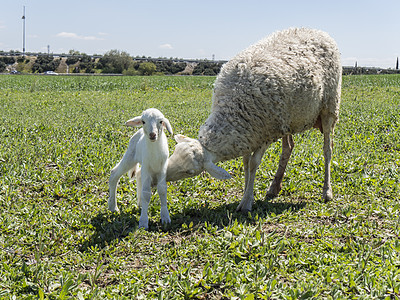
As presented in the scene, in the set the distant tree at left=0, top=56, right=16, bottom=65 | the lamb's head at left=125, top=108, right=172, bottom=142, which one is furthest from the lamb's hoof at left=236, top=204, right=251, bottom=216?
the distant tree at left=0, top=56, right=16, bottom=65

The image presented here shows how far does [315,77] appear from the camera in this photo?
5574 millimetres

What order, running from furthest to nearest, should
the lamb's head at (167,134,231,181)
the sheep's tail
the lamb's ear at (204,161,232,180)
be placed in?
the sheep's tail < the lamb's head at (167,134,231,181) < the lamb's ear at (204,161,232,180)

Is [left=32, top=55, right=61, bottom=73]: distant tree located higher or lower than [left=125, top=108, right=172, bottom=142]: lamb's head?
higher

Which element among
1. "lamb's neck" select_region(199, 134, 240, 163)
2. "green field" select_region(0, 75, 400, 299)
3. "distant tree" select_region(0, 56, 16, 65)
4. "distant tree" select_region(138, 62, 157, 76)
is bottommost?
"green field" select_region(0, 75, 400, 299)

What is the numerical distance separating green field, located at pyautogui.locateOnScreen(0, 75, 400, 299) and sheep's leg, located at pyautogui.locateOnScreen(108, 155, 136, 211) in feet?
0.41

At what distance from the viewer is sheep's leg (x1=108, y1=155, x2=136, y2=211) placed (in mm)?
4980

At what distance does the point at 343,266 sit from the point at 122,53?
70.0 meters


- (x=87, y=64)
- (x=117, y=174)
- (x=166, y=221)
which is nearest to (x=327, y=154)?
(x=166, y=221)

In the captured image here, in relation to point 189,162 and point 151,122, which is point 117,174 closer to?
point 189,162

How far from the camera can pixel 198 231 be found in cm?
479

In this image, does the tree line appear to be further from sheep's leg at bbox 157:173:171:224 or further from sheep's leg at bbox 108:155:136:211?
sheep's leg at bbox 157:173:171:224

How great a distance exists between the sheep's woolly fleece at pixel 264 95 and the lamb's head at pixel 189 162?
0.17 m

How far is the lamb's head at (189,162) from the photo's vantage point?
15.1ft

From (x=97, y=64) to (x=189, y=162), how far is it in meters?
69.4
